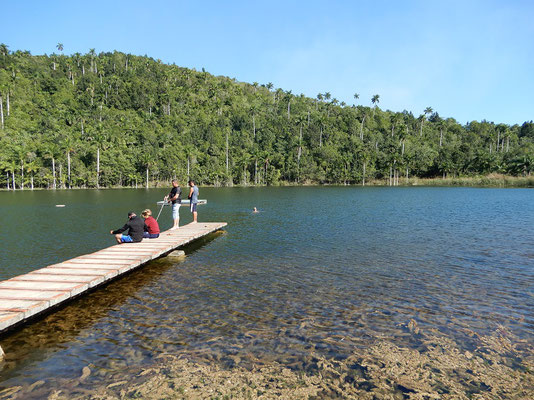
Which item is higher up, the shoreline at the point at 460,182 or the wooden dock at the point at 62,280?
the shoreline at the point at 460,182

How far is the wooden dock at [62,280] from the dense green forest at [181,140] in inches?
3717

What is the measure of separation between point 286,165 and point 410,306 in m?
143

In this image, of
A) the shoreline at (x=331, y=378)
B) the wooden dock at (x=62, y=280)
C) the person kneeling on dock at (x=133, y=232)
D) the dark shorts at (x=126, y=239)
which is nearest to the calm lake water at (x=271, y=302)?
the shoreline at (x=331, y=378)

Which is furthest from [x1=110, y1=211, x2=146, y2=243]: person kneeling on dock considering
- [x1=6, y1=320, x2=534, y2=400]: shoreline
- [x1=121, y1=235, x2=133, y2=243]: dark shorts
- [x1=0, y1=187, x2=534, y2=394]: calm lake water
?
[x1=6, y1=320, x2=534, y2=400]: shoreline

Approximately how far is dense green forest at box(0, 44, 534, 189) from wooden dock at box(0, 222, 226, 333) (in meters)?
94.4

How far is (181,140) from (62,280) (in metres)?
144

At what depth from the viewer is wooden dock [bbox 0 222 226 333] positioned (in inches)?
323

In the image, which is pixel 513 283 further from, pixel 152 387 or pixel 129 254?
pixel 129 254

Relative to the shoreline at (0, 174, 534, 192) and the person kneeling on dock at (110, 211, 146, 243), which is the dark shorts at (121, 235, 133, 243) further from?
the shoreline at (0, 174, 534, 192)

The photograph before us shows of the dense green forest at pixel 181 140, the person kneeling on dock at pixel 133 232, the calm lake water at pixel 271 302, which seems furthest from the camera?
the dense green forest at pixel 181 140

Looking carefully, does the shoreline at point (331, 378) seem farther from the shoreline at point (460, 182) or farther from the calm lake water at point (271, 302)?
the shoreline at point (460, 182)

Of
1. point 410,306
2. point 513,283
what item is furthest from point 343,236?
point 410,306

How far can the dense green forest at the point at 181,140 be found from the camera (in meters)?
109

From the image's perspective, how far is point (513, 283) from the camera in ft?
39.4
